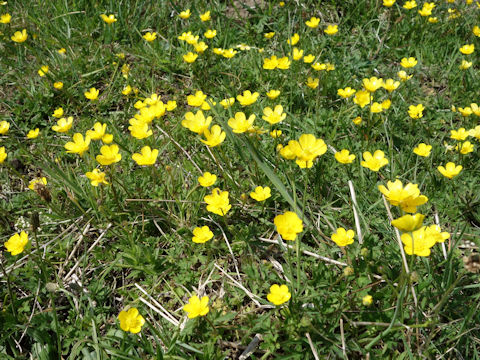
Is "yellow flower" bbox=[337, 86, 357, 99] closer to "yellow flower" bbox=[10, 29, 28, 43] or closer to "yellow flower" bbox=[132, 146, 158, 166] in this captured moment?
"yellow flower" bbox=[132, 146, 158, 166]

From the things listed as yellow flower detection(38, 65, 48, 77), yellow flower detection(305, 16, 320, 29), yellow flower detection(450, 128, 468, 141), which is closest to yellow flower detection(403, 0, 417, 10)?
yellow flower detection(305, 16, 320, 29)

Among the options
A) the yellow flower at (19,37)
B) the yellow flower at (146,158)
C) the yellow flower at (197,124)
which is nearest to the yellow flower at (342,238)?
the yellow flower at (197,124)

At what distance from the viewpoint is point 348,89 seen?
3420 mm

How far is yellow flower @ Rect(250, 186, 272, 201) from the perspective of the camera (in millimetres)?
2539

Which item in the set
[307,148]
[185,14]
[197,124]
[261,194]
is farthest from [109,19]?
[307,148]

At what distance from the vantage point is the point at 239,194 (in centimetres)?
281

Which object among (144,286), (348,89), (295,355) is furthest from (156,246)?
(348,89)

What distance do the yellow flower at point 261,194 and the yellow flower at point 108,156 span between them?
88cm

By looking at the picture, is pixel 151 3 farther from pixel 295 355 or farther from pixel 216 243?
pixel 295 355

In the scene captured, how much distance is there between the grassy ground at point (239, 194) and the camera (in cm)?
205

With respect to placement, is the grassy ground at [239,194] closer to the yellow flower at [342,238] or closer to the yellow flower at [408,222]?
the yellow flower at [408,222]

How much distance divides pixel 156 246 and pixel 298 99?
6.14 ft

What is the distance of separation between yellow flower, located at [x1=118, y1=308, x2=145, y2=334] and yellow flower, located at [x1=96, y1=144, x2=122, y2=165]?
2.96ft

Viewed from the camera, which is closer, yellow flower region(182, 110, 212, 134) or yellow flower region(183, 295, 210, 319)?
yellow flower region(183, 295, 210, 319)
